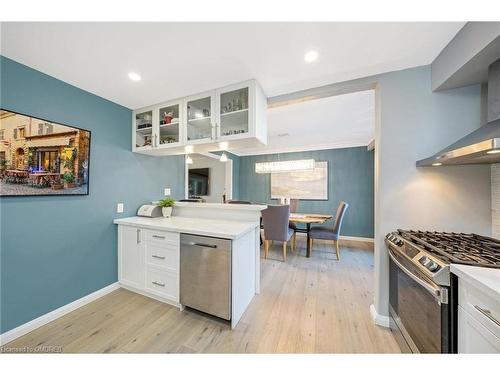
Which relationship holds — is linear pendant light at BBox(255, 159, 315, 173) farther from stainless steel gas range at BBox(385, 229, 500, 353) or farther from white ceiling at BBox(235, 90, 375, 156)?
stainless steel gas range at BBox(385, 229, 500, 353)

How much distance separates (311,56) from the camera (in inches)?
54.1

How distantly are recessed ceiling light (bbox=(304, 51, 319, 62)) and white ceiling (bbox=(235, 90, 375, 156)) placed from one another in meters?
1.06

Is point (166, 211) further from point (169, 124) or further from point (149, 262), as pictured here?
point (169, 124)

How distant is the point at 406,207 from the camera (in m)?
1.50

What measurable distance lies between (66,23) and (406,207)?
2.85 m

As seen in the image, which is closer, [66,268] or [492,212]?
[492,212]

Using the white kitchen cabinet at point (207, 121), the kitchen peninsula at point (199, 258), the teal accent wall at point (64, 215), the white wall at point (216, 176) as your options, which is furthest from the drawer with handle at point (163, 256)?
the white wall at point (216, 176)

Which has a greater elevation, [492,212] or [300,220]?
[492,212]

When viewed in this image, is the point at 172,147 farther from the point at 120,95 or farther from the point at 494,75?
the point at 494,75

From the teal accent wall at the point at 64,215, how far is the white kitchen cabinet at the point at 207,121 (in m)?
0.27

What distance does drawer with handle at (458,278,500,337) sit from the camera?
26.8 inches

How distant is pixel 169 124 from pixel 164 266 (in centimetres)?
165

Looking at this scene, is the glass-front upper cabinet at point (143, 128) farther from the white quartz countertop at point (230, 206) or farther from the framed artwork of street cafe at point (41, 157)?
the white quartz countertop at point (230, 206)
